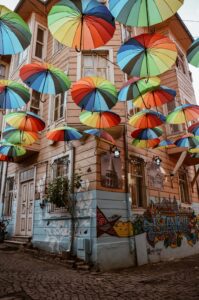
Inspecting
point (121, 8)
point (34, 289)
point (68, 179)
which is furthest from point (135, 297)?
point (121, 8)

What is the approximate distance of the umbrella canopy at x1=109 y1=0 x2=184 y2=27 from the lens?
4.10m

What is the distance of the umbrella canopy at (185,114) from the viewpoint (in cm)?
749

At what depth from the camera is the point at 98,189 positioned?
25.6ft

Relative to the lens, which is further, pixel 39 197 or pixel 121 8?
pixel 39 197

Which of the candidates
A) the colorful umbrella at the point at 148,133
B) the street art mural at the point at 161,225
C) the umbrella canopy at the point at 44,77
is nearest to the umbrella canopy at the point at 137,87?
the umbrella canopy at the point at 44,77

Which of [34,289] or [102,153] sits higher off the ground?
[102,153]

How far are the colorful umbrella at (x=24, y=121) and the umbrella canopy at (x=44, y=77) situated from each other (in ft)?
5.12

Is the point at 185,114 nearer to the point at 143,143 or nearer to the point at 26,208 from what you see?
the point at 143,143

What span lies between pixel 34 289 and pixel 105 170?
4.35 metres

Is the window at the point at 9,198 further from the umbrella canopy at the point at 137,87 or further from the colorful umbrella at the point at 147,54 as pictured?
A: the colorful umbrella at the point at 147,54

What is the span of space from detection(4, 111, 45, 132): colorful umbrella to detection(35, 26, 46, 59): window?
6.28 meters

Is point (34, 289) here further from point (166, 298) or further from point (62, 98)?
point (62, 98)

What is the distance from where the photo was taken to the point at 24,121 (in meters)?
7.72

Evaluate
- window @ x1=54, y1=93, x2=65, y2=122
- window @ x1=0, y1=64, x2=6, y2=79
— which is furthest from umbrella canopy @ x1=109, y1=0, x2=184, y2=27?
window @ x1=0, y1=64, x2=6, y2=79
